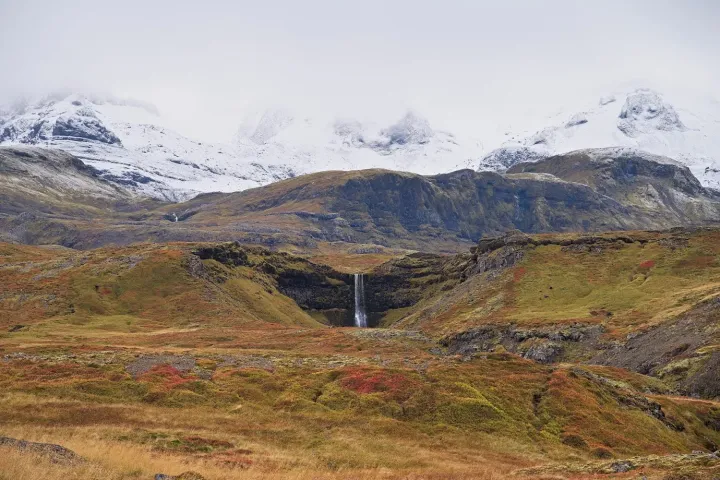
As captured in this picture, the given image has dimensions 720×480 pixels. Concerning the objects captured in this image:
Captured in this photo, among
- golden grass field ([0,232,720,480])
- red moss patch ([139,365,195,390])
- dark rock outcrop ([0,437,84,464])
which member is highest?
dark rock outcrop ([0,437,84,464])

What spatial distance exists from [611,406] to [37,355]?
63185 millimetres

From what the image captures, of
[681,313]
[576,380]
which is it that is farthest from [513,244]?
[576,380]

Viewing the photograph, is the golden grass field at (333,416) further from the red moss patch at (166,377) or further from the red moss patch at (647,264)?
the red moss patch at (647,264)

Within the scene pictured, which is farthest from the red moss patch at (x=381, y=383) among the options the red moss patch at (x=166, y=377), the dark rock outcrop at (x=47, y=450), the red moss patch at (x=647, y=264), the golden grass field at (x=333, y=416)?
the red moss patch at (x=647, y=264)

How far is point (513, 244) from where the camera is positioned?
175625mm

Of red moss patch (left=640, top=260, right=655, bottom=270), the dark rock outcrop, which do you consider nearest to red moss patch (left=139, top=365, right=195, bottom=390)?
the dark rock outcrop

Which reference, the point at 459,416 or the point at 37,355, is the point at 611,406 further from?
the point at 37,355

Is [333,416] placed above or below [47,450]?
below

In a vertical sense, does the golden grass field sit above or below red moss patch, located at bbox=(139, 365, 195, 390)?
below

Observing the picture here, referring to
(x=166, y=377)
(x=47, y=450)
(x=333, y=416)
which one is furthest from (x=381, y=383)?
(x=47, y=450)

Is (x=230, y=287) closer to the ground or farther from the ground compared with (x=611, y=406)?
farther from the ground

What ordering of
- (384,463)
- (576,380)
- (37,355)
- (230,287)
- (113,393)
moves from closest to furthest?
(384,463)
(113,393)
(576,380)
(37,355)
(230,287)

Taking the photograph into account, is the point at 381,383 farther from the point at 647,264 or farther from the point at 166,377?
the point at 647,264

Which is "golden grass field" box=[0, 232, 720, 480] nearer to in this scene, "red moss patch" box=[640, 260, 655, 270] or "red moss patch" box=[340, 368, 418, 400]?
"red moss patch" box=[340, 368, 418, 400]
